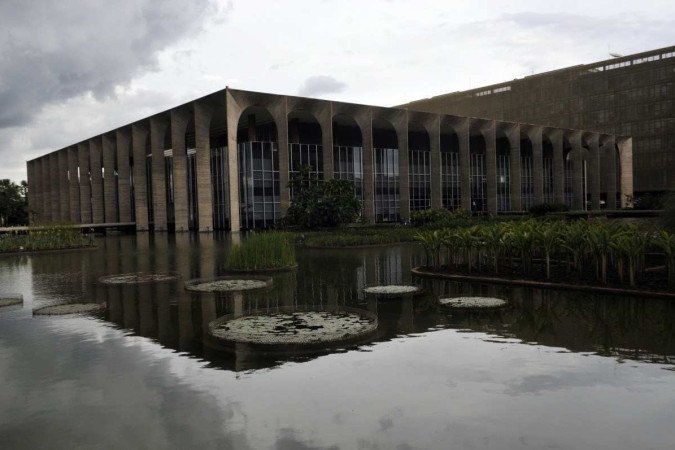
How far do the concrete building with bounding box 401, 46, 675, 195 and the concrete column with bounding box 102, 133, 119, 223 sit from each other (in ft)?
272

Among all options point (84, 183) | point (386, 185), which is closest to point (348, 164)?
point (386, 185)

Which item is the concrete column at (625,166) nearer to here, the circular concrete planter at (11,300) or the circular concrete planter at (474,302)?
the circular concrete planter at (474,302)

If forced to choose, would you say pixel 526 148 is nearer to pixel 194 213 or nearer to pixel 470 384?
pixel 194 213

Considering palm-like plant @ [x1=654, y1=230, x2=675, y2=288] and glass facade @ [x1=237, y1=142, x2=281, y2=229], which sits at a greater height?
glass facade @ [x1=237, y1=142, x2=281, y2=229]

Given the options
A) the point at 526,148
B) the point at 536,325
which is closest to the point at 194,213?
the point at 526,148

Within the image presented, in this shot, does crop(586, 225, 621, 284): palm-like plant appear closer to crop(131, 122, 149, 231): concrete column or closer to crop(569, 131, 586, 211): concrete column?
crop(131, 122, 149, 231): concrete column

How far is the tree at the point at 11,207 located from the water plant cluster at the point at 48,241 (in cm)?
4976

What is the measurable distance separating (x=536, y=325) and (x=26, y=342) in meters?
9.27

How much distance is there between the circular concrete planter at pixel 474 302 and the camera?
11836 mm

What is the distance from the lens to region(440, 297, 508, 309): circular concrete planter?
11.8 meters

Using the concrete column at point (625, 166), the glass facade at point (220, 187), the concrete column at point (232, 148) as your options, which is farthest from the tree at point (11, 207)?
the concrete column at point (625, 166)

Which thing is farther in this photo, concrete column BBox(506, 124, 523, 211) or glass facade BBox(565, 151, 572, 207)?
glass facade BBox(565, 151, 572, 207)

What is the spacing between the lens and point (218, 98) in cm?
4866

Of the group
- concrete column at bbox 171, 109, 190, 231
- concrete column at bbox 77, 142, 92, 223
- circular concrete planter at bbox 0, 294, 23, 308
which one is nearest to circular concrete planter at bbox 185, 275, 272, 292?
circular concrete planter at bbox 0, 294, 23, 308
